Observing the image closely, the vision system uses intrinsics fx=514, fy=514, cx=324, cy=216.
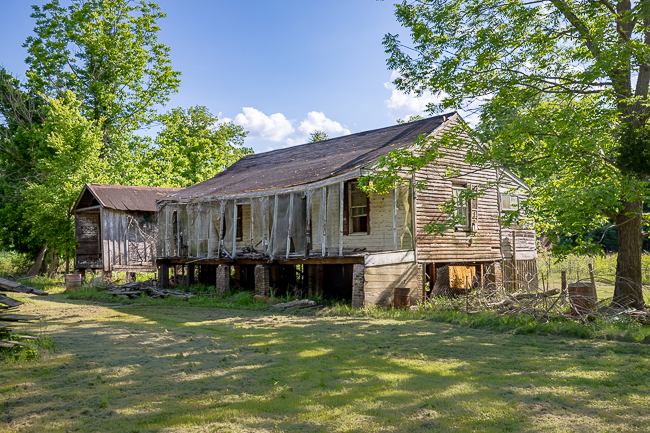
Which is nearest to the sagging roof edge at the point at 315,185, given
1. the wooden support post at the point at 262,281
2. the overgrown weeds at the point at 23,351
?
the wooden support post at the point at 262,281

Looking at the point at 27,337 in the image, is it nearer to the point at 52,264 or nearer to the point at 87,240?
the point at 87,240

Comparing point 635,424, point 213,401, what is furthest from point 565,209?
point 213,401

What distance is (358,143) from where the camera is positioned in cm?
2139

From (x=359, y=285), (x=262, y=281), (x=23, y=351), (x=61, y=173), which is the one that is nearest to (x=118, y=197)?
(x=61, y=173)

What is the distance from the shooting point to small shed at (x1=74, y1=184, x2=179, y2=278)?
82.8ft

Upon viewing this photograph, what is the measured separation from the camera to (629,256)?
13.2m

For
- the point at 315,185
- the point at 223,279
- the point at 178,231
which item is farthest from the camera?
the point at 178,231

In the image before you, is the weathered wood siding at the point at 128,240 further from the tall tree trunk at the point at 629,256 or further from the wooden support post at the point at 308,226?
the tall tree trunk at the point at 629,256

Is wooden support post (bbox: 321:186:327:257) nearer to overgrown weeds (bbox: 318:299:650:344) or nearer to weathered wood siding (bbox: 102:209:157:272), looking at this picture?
overgrown weeds (bbox: 318:299:650:344)

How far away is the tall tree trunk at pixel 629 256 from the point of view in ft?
41.9

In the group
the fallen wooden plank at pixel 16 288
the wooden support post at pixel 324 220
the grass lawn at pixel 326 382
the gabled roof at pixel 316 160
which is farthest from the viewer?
the gabled roof at pixel 316 160

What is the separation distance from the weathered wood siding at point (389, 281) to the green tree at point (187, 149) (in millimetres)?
21686

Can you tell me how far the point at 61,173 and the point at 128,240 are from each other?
218 inches

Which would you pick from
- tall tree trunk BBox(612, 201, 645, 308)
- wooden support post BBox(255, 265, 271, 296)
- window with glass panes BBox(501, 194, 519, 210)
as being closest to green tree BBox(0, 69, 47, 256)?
wooden support post BBox(255, 265, 271, 296)
